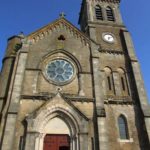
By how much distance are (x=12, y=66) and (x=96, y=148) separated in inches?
362

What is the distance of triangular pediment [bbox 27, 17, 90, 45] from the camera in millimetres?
20531

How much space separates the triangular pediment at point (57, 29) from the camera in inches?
808

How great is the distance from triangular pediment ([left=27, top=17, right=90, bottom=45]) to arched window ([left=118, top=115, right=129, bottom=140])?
7327mm

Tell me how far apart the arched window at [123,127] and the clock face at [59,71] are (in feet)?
16.3

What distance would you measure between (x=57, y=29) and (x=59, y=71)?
4819 mm

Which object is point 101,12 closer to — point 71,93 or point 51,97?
point 71,93

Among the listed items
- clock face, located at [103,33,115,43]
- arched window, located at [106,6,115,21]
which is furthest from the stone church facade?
arched window, located at [106,6,115,21]

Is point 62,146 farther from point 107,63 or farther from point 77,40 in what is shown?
point 77,40

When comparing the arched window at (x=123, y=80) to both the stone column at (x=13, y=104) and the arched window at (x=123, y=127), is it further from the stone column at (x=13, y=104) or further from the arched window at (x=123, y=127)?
the stone column at (x=13, y=104)

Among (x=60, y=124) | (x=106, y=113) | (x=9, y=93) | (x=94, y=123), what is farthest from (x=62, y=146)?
(x=9, y=93)

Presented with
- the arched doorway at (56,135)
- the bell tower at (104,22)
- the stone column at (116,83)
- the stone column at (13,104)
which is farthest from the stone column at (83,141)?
the bell tower at (104,22)

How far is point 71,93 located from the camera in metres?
17.6

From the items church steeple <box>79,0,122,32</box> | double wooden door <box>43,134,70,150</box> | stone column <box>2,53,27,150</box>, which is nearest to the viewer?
stone column <box>2,53,27,150</box>

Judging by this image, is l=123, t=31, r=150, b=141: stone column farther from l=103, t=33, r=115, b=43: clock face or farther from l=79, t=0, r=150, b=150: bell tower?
l=103, t=33, r=115, b=43: clock face
